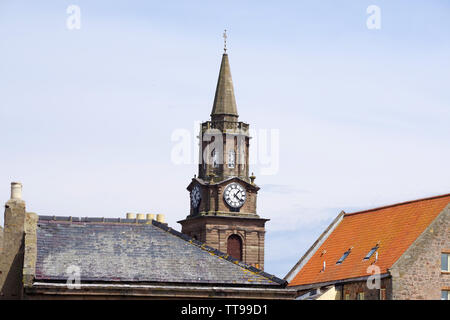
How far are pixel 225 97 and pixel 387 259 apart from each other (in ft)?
197

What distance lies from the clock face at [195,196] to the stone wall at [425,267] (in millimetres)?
58697

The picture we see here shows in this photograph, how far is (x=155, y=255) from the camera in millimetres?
53562

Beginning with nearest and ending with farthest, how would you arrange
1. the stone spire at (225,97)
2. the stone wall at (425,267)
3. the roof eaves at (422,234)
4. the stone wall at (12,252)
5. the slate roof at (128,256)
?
the slate roof at (128,256)
the stone wall at (12,252)
the stone wall at (425,267)
the roof eaves at (422,234)
the stone spire at (225,97)

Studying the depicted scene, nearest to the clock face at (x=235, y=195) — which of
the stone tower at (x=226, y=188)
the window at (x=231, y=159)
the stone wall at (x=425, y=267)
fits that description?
the stone tower at (x=226, y=188)

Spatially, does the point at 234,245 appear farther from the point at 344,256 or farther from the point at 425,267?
the point at 425,267

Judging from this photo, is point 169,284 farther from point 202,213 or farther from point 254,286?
point 202,213

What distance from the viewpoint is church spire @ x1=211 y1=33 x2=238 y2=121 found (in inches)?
5032

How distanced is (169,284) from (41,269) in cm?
629

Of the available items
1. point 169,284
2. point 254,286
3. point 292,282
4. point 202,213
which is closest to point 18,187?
point 169,284

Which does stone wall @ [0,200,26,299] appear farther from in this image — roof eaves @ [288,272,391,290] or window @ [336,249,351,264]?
window @ [336,249,351,264]

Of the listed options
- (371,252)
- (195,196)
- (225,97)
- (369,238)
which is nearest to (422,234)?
(371,252)

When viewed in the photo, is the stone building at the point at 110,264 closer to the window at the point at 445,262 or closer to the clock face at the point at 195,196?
the window at the point at 445,262

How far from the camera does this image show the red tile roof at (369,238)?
72250mm
